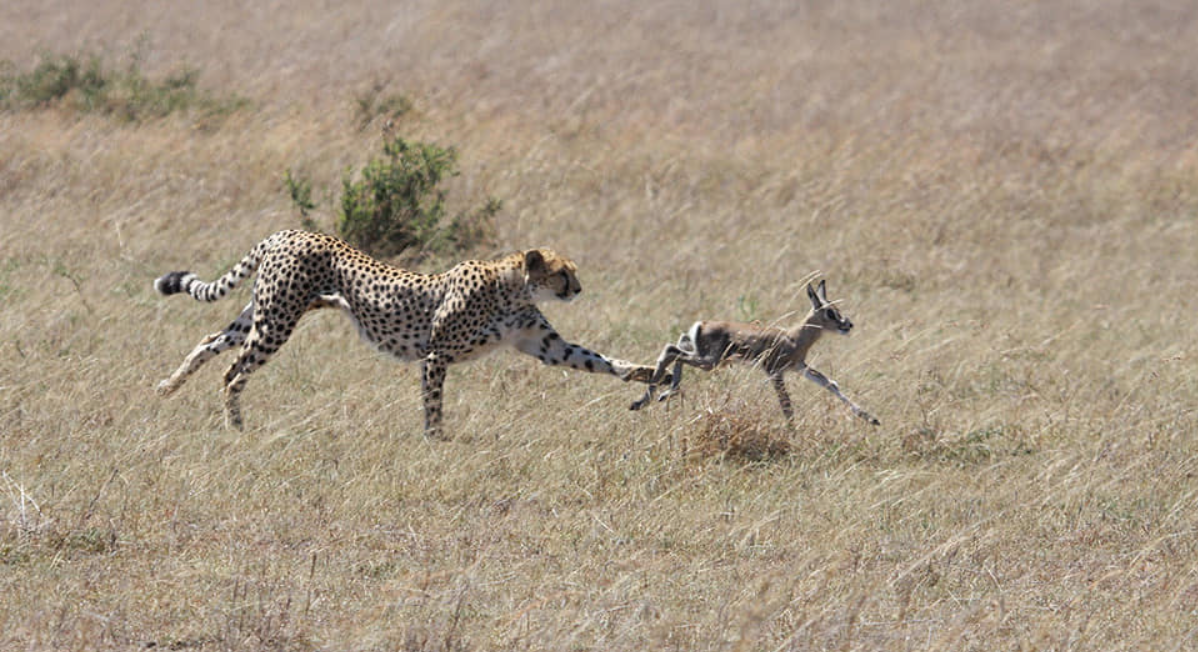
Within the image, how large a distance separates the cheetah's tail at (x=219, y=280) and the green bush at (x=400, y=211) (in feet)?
10.9

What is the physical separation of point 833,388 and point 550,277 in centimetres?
151

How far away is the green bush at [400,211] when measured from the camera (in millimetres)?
11461

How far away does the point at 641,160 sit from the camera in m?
14.4

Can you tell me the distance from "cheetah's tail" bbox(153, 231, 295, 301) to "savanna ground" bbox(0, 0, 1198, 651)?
0.44 meters

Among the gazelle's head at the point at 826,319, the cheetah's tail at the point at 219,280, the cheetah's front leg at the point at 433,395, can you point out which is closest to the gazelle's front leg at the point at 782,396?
the gazelle's head at the point at 826,319

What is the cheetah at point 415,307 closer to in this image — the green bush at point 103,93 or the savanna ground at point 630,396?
the savanna ground at point 630,396

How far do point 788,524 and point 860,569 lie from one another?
63 cm

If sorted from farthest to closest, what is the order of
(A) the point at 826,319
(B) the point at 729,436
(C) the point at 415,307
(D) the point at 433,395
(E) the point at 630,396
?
(A) the point at 826,319 → (E) the point at 630,396 → (C) the point at 415,307 → (D) the point at 433,395 → (B) the point at 729,436

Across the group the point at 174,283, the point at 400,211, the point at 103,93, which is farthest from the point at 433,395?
the point at 103,93

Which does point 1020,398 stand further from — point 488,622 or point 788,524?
point 488,622

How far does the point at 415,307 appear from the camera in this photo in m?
7.57

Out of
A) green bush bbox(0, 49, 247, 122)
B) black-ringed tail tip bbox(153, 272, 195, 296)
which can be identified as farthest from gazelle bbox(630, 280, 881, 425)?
green bush bbox(0, 49, 247, 122)

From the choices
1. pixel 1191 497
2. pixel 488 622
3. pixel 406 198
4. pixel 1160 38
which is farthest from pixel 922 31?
pixel 488 622

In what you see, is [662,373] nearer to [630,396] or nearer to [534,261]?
[630,396]
